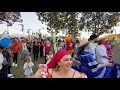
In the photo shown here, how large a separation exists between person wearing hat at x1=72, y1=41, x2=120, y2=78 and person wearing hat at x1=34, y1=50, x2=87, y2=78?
70.1 inches

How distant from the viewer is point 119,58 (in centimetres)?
485

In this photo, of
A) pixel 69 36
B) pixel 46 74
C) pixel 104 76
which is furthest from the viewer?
pixel 69 36

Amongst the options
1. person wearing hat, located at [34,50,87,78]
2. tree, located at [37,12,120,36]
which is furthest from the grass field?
person wearing hat, located at [34,50,87,78]

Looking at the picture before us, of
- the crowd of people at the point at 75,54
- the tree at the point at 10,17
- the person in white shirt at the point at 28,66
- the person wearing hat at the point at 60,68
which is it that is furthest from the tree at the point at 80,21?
the person wearing hat at the point at 60,68

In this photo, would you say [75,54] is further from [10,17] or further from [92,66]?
[10,17]

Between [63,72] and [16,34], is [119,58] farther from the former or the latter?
[63,72]

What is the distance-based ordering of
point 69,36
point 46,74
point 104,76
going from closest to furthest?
point 46,74
point 104,76
point 69,36

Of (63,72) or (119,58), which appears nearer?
(63,72)
